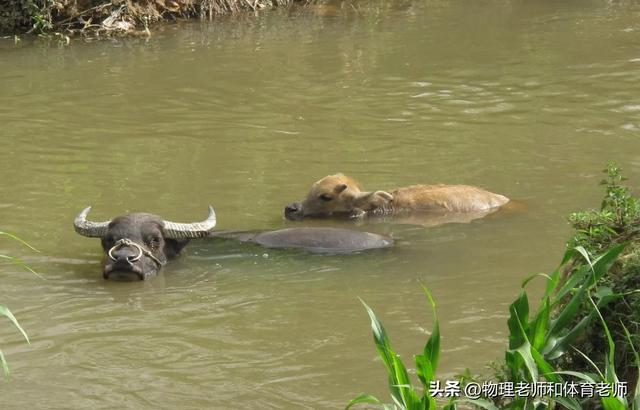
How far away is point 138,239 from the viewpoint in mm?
A: 8461

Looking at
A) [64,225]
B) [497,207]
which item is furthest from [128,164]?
[497,207]

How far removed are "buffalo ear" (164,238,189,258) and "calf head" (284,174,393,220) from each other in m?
1.28

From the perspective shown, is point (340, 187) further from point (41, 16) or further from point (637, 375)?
point (41, 16)

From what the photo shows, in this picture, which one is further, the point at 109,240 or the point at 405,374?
the point at 109,240

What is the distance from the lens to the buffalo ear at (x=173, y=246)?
8.76 meters

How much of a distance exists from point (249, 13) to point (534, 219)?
11.6 meters

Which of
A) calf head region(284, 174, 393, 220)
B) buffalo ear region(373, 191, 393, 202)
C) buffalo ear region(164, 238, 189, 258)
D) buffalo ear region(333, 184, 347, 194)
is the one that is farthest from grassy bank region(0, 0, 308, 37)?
buffalo ear region(164, 238, 189, 258)

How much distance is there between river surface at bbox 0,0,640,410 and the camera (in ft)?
21.2

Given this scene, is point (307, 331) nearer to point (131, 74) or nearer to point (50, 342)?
point (50, 342)

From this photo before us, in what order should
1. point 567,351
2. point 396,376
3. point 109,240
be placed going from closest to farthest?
point 396,376 → point 567,351 → point 109,240

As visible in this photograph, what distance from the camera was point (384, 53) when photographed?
53.3 ft

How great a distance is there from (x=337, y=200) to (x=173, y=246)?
1.73 metres

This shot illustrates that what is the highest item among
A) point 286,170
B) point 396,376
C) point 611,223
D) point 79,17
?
point 611,223

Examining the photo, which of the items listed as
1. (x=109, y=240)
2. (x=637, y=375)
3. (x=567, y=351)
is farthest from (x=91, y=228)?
(x=637, y=375)
